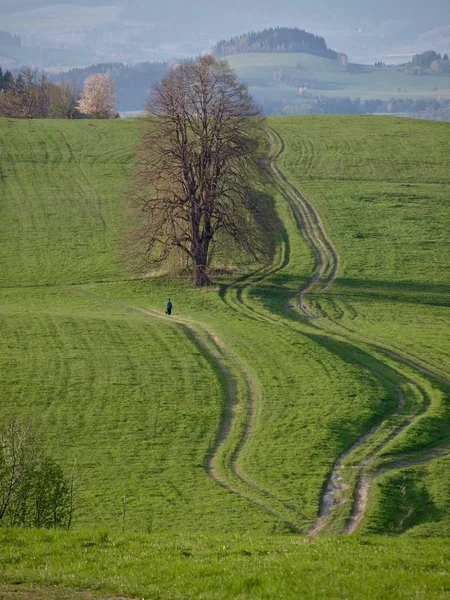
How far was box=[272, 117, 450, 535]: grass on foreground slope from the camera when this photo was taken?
3070cm

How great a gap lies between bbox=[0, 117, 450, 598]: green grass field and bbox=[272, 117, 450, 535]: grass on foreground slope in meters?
0.18

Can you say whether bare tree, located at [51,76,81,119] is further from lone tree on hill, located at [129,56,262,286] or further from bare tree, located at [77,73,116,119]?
lone tree on hill, located at [129,56,262,286]

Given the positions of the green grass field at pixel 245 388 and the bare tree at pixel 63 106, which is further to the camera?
the bare tree at pixel 63 106

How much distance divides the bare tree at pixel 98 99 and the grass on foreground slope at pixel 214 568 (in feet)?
402

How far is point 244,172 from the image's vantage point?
64250mm

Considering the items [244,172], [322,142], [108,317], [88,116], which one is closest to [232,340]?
[108,317]

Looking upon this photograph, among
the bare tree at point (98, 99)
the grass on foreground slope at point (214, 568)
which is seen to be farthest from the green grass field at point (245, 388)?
the bare tree at point (98, 99)

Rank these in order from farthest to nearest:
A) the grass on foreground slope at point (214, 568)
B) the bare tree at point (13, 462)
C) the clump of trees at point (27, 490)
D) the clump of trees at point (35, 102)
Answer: the clump of trees at point (35, 102) < the bare tree at point (13, 462) < the clump of trees at point (27, 490) < the grass on foreground slope at point (214, 568)

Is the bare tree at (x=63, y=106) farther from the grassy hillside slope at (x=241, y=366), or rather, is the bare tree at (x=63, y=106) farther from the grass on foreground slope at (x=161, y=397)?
the grass on foreground slope at (x=161, y=397)

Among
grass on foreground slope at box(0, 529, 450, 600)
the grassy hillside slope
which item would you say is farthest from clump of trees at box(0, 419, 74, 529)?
the grassy hillside slope

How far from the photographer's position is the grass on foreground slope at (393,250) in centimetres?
3070

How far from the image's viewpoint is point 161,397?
3772 centimetres

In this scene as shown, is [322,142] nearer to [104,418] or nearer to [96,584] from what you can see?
[104,418]

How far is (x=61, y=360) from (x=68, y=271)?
26951 mm
